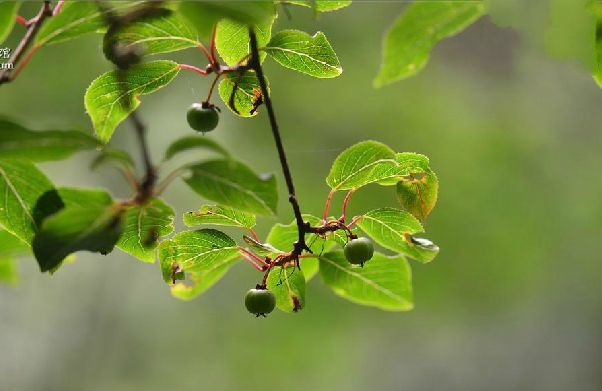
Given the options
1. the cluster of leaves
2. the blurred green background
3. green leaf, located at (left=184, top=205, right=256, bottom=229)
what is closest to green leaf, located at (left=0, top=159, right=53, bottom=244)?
the cluster of leaves

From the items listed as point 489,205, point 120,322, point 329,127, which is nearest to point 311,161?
point 329,127

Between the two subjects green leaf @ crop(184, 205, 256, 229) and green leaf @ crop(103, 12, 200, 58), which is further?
green leaf @ crop(184, 205, 256, 229)

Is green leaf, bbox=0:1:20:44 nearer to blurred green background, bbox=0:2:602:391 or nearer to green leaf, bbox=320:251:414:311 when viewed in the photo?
green leaf, bbox=320:251:414:311

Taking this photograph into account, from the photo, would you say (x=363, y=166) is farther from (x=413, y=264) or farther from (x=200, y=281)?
(x=413, y=264)

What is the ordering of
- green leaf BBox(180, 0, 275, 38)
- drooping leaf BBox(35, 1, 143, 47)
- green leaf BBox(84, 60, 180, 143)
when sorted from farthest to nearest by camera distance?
green leaf BBox(84, 60, 180, 143)
drooping leaf BBox(35, 1, 143, 47)
green leaf BBox(180, 0, 275, 38)

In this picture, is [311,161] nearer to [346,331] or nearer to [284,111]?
[284,111]
